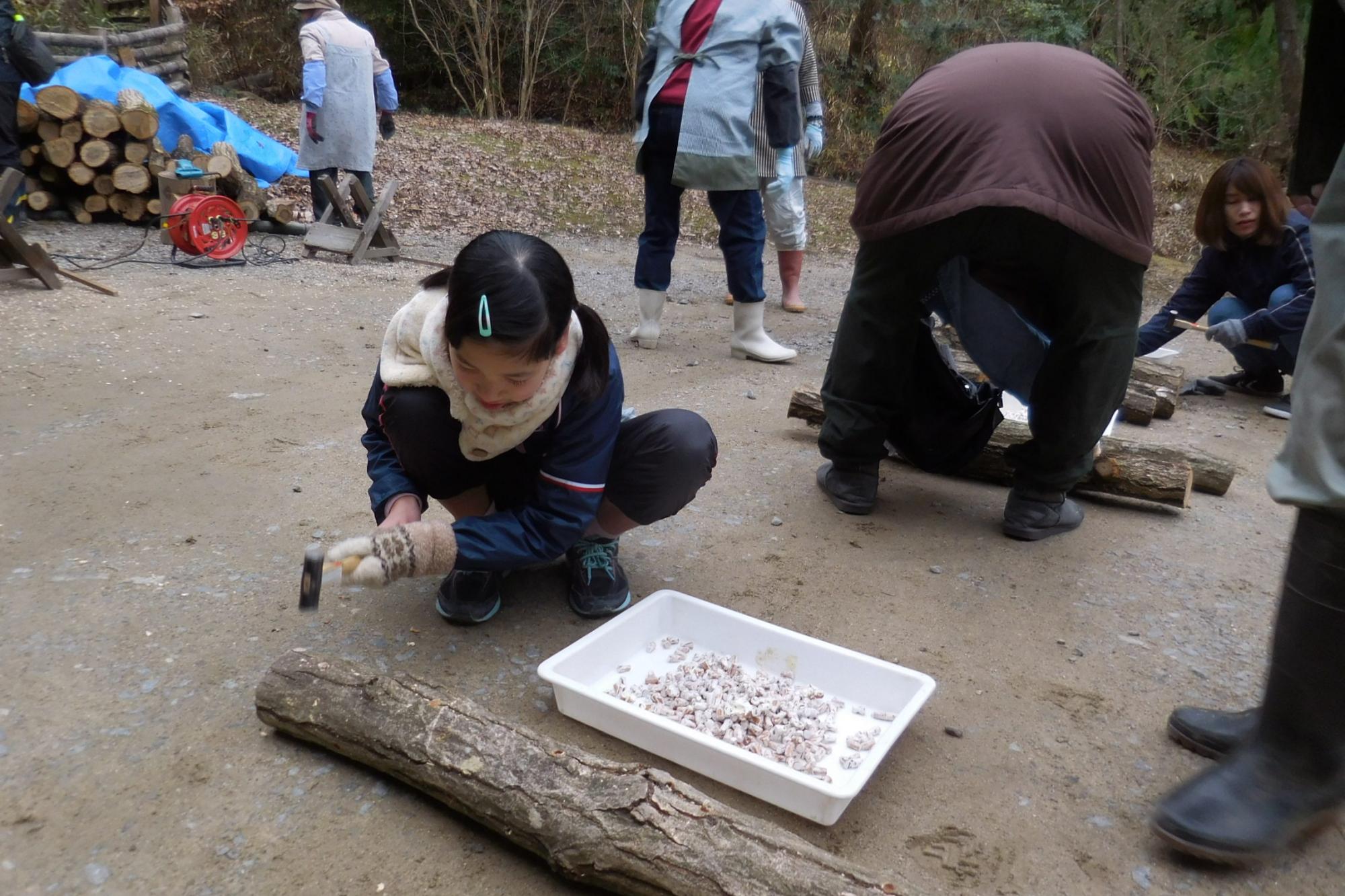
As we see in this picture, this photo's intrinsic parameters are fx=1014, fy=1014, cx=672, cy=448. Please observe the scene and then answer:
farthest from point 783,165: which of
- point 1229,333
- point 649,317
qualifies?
point 1229,333

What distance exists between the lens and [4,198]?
4992 mm

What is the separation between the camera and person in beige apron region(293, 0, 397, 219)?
626 cm

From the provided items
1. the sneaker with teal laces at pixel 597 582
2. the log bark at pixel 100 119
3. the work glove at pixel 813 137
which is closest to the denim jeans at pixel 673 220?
the work glove at pixel 813 137

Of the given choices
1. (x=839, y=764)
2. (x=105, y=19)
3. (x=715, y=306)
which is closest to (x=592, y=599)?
(x=839, y=764)

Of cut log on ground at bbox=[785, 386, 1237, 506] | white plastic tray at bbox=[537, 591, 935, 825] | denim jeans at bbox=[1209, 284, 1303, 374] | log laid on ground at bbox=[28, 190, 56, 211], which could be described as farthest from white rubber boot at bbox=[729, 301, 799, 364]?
log laid on ground at bbox=[28, 190, 56, 211]

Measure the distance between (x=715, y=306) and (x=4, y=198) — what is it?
12.1 ft

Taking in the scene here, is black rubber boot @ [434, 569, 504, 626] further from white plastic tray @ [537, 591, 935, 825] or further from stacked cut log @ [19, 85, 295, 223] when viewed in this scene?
stacked cut log @ [19, 85, 295, 223]

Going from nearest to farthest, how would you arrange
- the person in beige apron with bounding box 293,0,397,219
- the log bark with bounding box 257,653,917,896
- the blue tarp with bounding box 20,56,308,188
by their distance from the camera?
the log bark with bounding box 257,653,917,896 < the person in beige apron with bounding box 293,0,397,219 < the blue tarp with bounding box 20,56,308,188

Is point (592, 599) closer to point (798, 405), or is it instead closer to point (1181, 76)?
point (798, 405)

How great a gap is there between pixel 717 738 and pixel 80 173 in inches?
255

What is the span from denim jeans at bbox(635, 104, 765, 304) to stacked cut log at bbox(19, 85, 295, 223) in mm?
3607

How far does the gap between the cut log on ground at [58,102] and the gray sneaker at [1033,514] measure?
6343mm

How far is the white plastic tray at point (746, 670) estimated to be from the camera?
165cm

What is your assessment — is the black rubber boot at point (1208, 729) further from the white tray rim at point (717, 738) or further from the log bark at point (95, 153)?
the log bark at point (95, 153)
